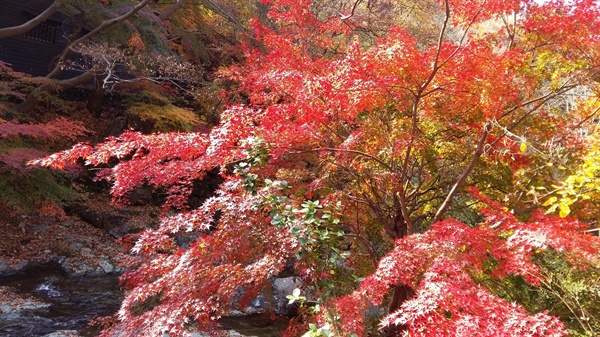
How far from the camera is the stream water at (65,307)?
7348 mm

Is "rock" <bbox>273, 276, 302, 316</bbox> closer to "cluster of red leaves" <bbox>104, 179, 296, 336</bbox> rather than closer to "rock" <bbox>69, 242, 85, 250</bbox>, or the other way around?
"cluster of red leaves" <bbox>104, 179, 296, 336</bbox>

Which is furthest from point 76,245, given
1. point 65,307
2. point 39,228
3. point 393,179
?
point 393,179

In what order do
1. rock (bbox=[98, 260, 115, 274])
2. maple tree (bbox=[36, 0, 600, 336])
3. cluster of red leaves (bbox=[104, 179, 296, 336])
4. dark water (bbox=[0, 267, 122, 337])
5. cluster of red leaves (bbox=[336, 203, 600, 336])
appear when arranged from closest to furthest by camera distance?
cluster of red leaves (bbox=[336, 203, 600, 336]) → maple tree (bbox=[36, 0, 600, 336]) → cluster of red leaves (bbox=[104, 179, 296, 336]) → dark water (bbox=[0, 267, 122, 337]) → rock (bbox=[98, 260, 115, 274])

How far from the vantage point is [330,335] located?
250 cm

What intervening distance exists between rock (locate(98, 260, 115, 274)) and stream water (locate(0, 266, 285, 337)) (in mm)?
201

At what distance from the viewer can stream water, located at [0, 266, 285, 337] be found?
7348 millimetres

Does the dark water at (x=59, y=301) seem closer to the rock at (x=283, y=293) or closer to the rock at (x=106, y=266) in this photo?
the rock at (x=106, y=266)

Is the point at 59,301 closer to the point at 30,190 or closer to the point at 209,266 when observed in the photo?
the point at 30,190

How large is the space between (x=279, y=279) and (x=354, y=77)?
231 inches

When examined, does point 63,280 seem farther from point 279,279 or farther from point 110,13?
point 110,13

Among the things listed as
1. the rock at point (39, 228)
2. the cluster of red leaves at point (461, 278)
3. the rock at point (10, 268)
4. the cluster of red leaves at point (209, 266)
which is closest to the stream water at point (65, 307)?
the rock at point (10, 268)

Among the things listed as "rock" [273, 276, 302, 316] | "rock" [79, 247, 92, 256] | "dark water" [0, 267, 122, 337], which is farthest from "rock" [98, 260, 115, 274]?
"rock" [273, 276, 302, 316]

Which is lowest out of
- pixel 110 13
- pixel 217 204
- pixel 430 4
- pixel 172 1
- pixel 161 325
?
pixel 161 325

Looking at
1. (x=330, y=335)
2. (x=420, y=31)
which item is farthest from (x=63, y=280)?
(x=420, y=31)
